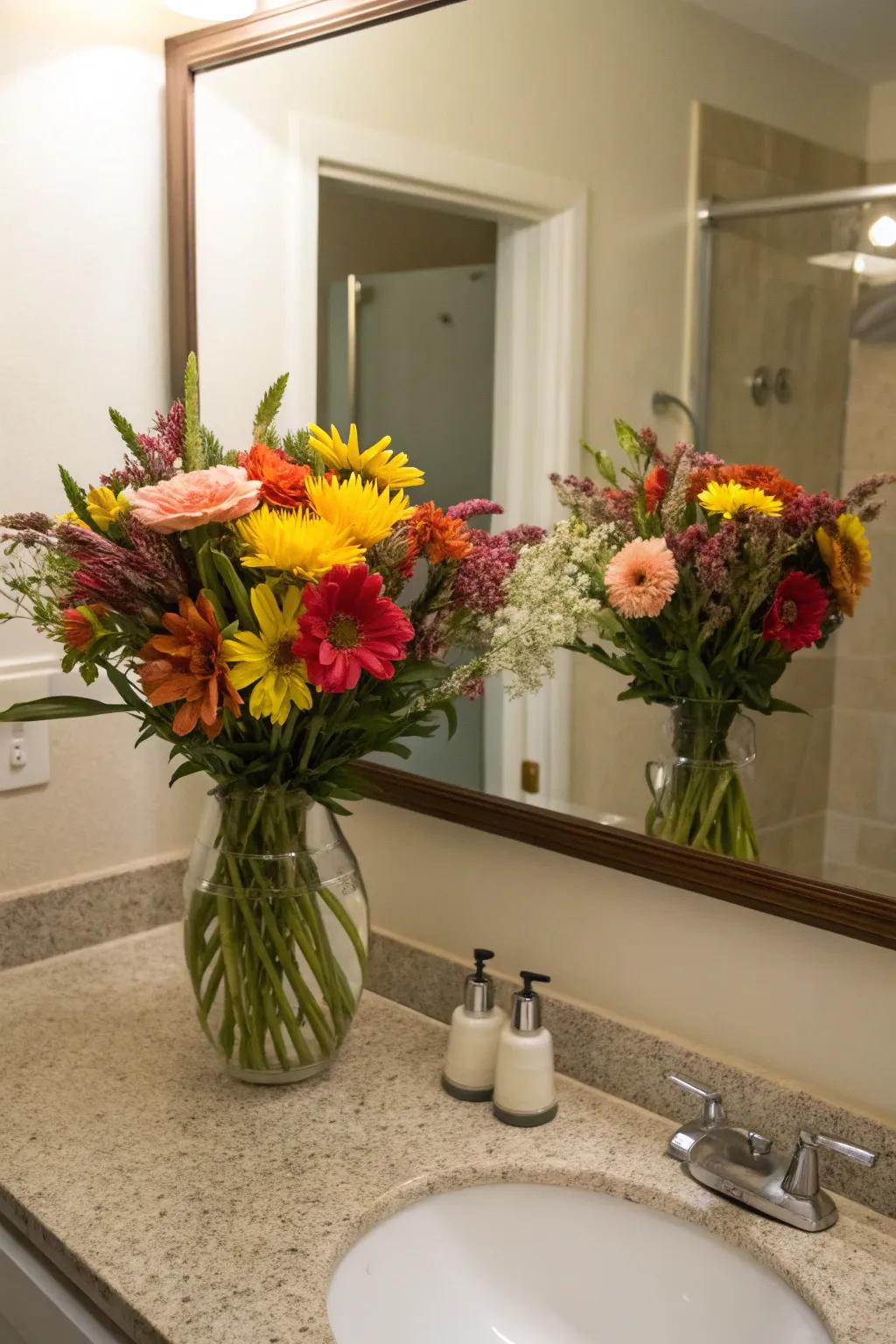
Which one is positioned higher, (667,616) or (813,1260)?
(667,616)

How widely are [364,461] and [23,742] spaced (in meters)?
0.64

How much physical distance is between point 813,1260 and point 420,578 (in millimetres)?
635

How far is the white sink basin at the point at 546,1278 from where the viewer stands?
0.97m

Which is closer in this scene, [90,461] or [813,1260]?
[813,1260]

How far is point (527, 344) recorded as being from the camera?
1235 mm

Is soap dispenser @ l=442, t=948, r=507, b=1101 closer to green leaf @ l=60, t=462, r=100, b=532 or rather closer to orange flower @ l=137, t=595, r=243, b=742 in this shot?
orange flower @ l=137, t=595, r=243, b=742

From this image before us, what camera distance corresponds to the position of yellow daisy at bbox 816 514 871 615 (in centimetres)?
100

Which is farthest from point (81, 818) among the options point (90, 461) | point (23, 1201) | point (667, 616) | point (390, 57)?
point (390, 57)

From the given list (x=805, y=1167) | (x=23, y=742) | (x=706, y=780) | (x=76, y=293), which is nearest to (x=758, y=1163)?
(x=805, y=1167)

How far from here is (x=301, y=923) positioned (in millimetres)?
1127

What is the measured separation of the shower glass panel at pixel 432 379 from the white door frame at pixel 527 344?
0.06 ft

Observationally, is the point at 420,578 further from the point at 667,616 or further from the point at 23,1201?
the point at 23,1201

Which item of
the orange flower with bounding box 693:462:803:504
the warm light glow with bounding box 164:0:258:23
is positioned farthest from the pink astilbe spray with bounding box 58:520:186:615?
the warm light glow with bounding box 164:0:258:23

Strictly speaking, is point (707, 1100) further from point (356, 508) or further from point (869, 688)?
point (356, 508)
